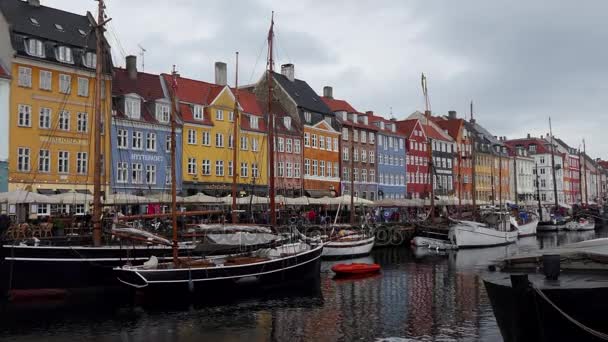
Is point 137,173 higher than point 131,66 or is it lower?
lower

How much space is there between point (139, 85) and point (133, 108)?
13.5 ft

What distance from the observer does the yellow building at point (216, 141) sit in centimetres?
5406

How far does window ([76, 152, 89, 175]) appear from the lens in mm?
46125

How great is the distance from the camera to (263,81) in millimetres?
68125

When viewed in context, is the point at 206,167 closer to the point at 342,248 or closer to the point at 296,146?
the point at 296,146

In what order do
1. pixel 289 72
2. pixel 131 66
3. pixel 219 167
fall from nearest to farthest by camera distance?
pixel 131 66, pixel 219 167, pixel 289 72

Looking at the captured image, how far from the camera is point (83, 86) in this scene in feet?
154

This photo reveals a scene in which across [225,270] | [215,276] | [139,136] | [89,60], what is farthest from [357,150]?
[215,276]

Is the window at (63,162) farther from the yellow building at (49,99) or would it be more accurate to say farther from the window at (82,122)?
the window at (82,122)

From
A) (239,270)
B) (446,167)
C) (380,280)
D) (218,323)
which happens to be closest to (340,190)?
(446,167)

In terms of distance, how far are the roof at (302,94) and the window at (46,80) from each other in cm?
2804

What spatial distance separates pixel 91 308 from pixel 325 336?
32.6ft

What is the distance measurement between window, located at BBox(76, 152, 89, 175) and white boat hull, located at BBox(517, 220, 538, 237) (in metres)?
45.0

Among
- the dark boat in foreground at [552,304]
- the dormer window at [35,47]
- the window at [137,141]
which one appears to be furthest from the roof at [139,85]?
the dark boat in foreground at [552,304]
